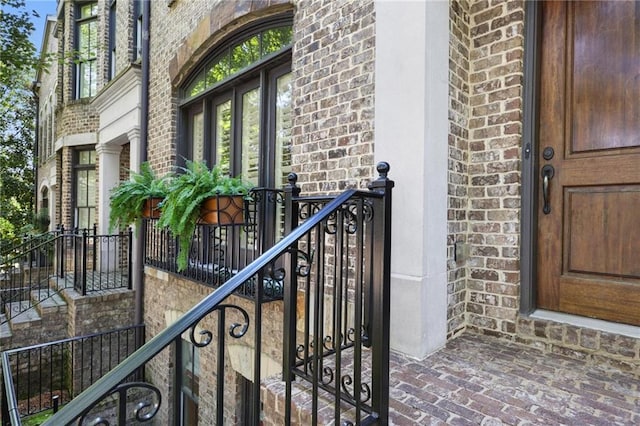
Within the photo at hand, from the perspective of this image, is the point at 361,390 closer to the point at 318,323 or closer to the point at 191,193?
the point at 318,323

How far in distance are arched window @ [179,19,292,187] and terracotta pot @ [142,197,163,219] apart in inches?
31.0

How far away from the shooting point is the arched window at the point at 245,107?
10.7ft

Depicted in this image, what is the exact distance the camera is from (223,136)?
412 centimetres

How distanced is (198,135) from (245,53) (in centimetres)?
134

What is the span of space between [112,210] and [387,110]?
112 inches

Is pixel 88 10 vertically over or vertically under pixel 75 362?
over

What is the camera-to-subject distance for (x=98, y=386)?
0.79 metres

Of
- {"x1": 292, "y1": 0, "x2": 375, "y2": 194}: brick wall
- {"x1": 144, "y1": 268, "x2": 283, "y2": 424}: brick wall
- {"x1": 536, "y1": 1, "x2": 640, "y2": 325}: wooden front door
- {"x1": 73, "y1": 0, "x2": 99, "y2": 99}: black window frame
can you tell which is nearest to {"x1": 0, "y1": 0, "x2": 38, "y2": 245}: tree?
{"x1": 73, "y1": 0, "x2": 99, "y2": 99}: black window frame

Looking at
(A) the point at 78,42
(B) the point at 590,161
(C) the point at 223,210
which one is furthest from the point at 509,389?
(A) the point at 78,42

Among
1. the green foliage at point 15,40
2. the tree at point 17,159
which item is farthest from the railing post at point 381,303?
the tree at point 17,159

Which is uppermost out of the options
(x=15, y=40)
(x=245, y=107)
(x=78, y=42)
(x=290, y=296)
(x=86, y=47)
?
(x=78, y=42)

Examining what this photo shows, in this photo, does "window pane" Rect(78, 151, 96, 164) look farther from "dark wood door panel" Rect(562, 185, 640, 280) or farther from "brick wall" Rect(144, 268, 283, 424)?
"dark wood door panel" Rect(562, 185, 640, 280)

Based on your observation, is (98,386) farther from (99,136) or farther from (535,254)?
(99,136)

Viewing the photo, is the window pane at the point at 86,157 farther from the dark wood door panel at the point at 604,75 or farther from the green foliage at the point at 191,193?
the dark wood door panel at the point at 604,75
